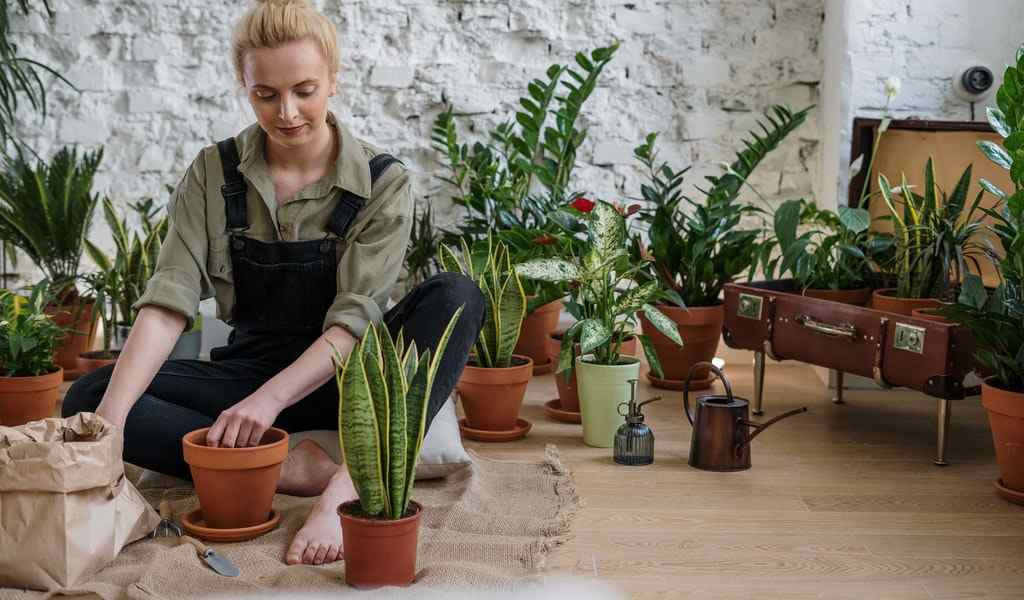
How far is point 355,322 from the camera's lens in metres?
2.40

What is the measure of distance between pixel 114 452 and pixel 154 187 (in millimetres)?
2599

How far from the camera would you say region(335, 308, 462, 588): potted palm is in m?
2.00

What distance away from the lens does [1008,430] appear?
2.77m

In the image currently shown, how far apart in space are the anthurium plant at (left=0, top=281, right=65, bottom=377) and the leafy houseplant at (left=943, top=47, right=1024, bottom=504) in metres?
2.50

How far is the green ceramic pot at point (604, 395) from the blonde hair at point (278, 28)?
1.23 meters

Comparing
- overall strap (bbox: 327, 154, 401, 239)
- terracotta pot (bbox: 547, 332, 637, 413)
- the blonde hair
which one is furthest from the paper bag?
terracotta pot (bbox: 547, 332, 637, 413)

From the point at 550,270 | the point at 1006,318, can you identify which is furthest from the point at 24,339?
the point at 1006,318

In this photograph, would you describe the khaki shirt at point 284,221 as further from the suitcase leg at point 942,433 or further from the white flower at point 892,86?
the white flower at point 892,86

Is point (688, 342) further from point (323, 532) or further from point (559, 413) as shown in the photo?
point (323, 532)

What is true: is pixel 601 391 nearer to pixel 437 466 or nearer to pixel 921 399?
pixel 437 466

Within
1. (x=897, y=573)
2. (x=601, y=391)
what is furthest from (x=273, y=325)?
(x=897, y=573)

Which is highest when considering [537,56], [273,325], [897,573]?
[537,56]

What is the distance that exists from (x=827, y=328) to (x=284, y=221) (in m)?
1.60

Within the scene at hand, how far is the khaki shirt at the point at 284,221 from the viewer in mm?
2514
